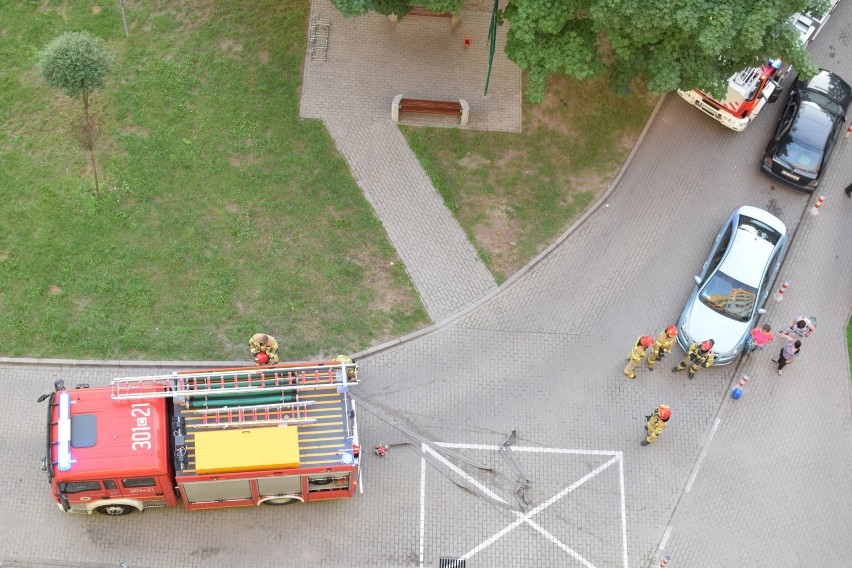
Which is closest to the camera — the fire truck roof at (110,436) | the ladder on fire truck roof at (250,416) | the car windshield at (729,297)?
the fire truck roof at (110,436)

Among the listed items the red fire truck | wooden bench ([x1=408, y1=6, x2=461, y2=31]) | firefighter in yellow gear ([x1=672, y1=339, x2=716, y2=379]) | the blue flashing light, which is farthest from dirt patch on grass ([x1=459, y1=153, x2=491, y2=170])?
the blue flashing light

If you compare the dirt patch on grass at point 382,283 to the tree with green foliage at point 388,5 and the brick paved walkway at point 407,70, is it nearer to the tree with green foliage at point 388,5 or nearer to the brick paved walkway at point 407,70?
the brick paved walkway at point 407,70

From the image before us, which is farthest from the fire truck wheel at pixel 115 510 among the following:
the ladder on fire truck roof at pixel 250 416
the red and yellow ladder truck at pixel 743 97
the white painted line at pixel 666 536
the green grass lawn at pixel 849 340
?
the red and yellow ladder truck at pixel 743 97

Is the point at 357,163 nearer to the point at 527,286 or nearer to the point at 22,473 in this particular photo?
the point at 527,286

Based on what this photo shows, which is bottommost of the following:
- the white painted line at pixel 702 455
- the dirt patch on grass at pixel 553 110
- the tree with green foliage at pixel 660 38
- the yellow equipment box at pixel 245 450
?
the white painted line at pixel 702 455

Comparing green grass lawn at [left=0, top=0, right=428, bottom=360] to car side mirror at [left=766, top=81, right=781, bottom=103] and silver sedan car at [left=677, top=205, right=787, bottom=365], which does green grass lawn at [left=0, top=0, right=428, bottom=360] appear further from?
car side mirror at [left=766, top=81, right=781, bottom=103]

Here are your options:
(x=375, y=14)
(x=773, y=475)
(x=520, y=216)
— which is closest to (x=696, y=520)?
(x=773, y=475)
